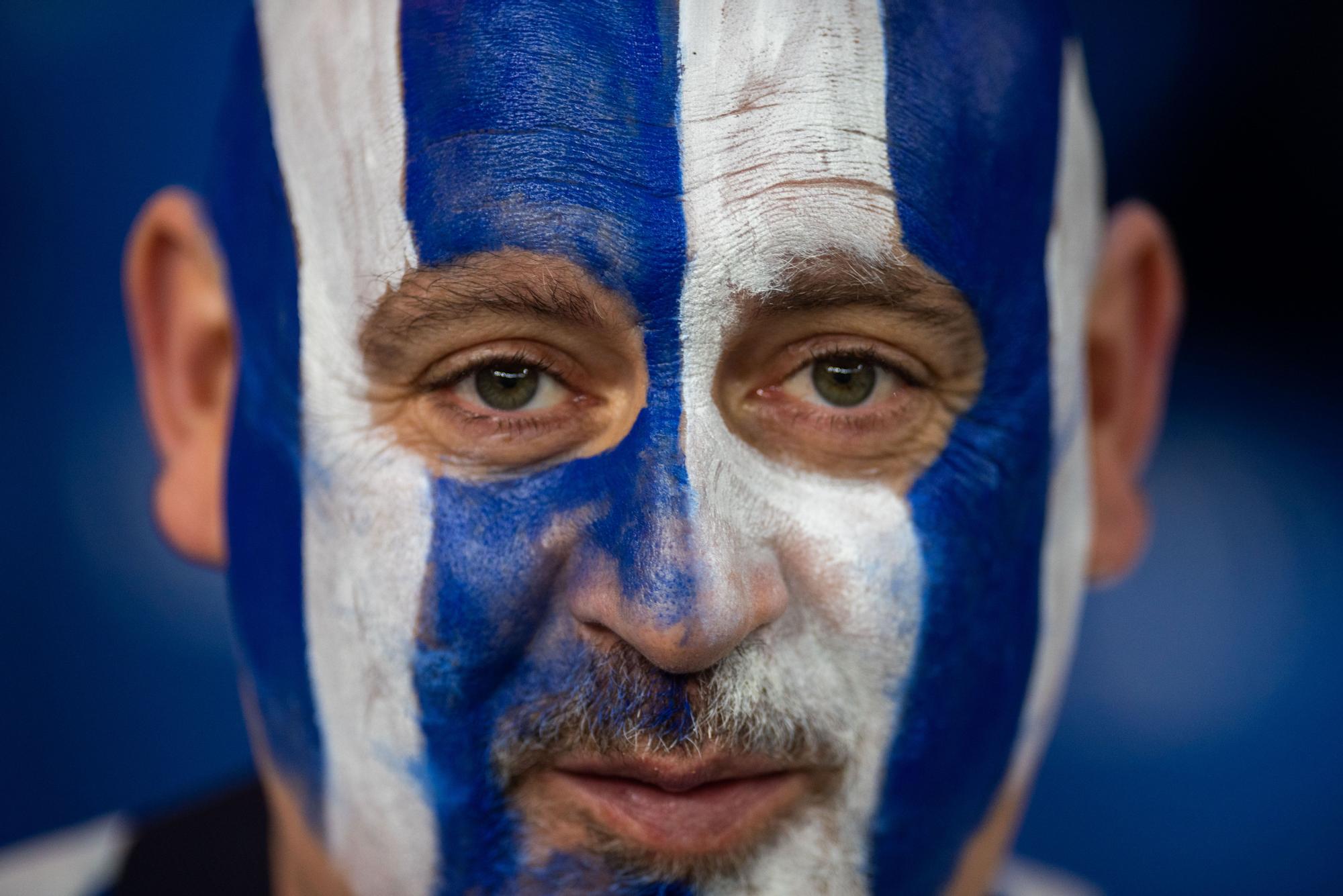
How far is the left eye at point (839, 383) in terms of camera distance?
4.95 feet

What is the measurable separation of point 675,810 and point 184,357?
0.90 m

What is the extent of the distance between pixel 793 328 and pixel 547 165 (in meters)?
0.30

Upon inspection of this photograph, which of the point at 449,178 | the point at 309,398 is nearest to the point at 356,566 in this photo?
the point at 309,398

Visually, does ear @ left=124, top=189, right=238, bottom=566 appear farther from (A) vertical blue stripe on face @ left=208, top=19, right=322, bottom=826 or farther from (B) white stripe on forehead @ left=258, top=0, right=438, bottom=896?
(B) white stripe on forehead @ left=258, top=0, right=438, bottom=896

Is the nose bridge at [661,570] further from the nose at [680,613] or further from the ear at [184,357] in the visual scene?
the ear at [184,357]

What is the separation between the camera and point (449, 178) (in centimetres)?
142

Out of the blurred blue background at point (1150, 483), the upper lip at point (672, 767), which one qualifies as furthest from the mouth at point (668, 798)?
the blurred blue background at point (1150, 483)

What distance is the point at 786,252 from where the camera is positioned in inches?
55.4

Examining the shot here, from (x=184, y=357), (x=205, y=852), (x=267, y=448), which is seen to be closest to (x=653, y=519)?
(x=267, y=448)

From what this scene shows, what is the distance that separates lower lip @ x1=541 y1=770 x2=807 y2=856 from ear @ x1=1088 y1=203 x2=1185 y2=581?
0.67 metres

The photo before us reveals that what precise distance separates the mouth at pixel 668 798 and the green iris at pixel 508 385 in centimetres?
37

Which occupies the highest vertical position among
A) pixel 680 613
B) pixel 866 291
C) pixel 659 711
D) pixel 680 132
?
pixel 680 132

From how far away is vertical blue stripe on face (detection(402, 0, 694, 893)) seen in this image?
1.38 meters

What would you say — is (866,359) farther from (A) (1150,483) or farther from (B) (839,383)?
(A) (1150,483)
